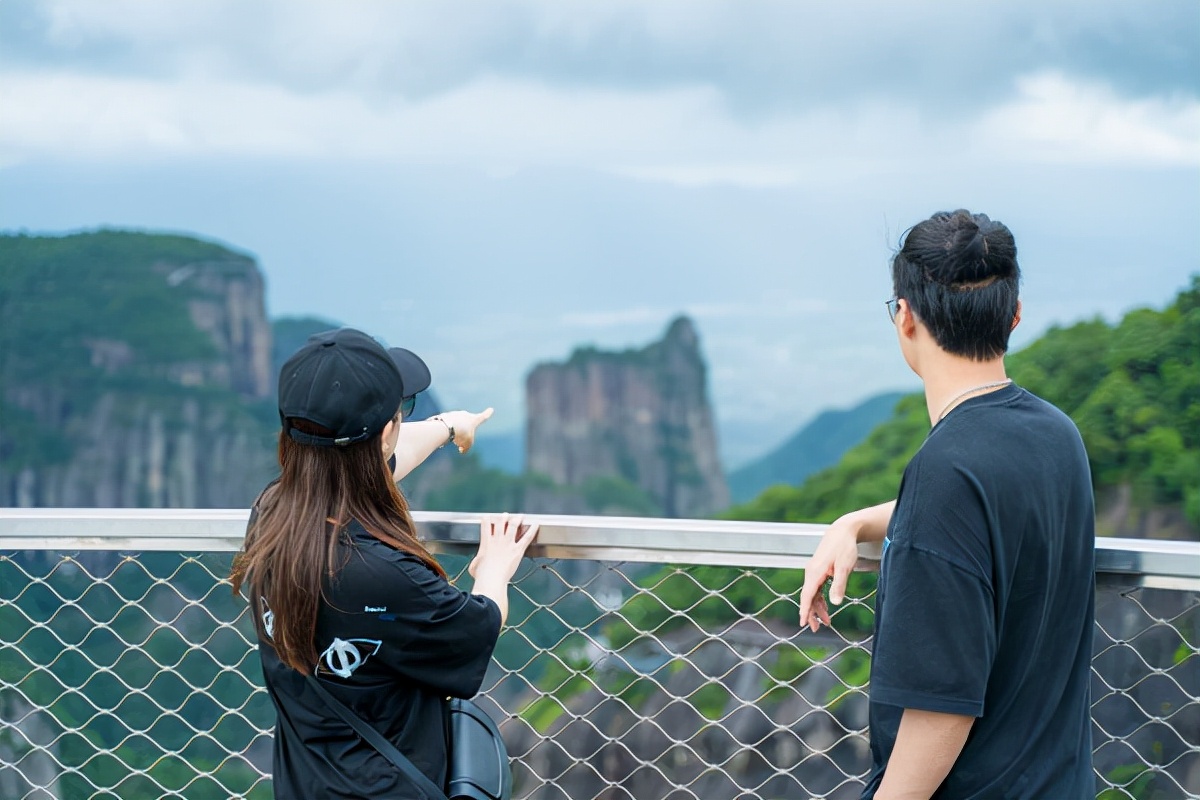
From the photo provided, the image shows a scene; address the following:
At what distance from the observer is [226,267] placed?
2112 centimetres

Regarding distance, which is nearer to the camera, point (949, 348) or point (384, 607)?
point (949, 348)

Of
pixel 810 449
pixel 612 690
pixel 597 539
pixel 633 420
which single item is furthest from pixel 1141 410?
pixel 633 420

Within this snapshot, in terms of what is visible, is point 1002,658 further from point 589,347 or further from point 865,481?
point 589,347

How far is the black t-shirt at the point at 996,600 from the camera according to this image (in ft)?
2.62

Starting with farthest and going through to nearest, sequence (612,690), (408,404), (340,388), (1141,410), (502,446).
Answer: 1. (502,446)
2. (1141,410)
3. (612,690)
4. (408,404)
5. (340,388)

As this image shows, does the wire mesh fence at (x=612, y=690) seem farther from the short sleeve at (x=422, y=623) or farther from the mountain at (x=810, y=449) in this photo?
the mountain at (x=810, y=449)

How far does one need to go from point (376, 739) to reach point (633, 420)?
20.6m

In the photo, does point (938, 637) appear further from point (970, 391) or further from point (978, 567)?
point (970, 391)

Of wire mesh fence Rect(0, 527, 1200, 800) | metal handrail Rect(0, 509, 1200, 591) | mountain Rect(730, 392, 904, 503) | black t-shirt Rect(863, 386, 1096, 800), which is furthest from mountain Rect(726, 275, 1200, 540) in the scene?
mountain Rect(730, 392, 904, 503)

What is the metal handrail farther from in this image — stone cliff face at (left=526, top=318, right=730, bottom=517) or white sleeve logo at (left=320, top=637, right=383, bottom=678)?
stone cliff face at (left=526, top=318, right=730, bottom=517)

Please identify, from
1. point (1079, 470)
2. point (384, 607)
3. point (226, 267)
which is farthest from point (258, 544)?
point (226, 267)

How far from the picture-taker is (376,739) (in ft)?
3.31

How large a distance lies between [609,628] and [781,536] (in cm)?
700

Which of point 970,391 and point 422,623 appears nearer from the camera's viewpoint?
point 970,391
